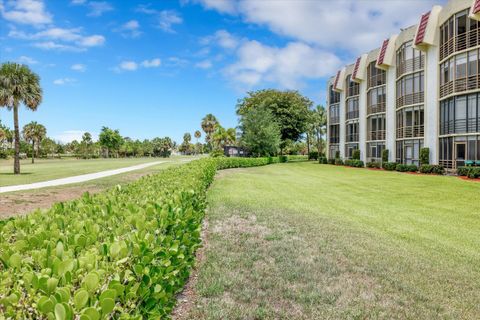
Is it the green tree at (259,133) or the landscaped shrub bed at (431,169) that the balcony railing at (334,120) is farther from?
the landscaped shrub bed at (431,169)

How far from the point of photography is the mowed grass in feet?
14.9

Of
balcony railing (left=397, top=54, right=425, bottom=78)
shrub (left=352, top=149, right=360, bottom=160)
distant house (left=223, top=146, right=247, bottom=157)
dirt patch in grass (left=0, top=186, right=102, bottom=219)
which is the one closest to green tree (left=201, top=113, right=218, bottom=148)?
distant house (left=223, top=146, right=247, bottom=157)

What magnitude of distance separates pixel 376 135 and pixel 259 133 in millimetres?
15190

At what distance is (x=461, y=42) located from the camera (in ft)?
82.5

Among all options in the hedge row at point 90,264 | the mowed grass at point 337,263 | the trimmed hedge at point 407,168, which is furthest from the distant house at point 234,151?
the hedge row at point 90,264

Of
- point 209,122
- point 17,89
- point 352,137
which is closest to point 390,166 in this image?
point 352,137

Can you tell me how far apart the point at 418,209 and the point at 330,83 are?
42731 mm

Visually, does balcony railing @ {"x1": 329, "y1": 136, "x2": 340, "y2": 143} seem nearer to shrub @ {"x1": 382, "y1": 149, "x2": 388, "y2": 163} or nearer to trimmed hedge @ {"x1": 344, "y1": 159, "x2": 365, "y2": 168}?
trimmed hedge @ {"x1": 344, "y1": 159, "x2": 365, "y2": 168}

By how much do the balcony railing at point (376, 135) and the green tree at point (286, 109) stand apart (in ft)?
54.2

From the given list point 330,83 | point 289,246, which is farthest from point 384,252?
point 330,83

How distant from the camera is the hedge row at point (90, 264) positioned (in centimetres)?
189

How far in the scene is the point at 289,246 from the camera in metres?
7.08

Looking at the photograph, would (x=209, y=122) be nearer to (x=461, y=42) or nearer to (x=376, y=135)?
(x=376, y=135)

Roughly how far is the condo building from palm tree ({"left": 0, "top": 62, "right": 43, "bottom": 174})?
113 feet
